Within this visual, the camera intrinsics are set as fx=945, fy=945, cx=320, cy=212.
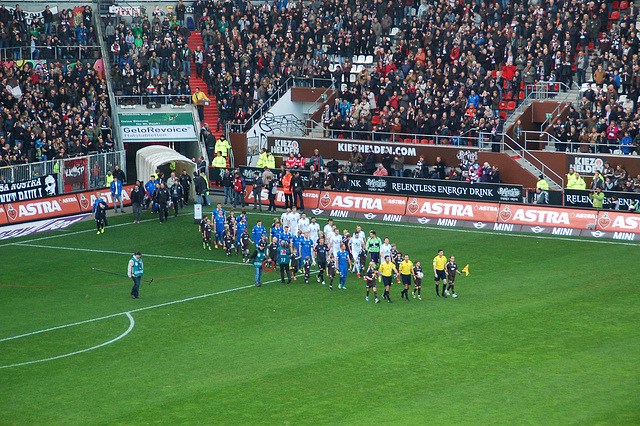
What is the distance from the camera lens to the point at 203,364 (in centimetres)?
2291

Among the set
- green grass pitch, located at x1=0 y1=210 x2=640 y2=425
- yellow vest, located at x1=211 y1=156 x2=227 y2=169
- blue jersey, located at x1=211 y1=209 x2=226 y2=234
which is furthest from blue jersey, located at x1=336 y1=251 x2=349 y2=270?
yellow vest, located at x1=211 y1=156 x2=227 y2=169

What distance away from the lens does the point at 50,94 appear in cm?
4841

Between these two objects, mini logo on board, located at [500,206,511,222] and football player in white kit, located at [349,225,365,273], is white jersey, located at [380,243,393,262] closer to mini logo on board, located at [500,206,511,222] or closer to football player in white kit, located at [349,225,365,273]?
football player in white kit, located at [349,225,365,273]

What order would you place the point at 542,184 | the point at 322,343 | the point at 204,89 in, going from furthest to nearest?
the point at 204,89 < the point at 542,184 < the point at 322,343

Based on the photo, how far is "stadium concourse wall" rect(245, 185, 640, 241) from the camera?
36.9m

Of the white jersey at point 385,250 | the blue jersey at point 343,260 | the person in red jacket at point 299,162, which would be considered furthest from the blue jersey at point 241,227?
the person in red jacket at point 299,162

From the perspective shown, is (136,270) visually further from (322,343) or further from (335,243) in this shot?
(322,343)

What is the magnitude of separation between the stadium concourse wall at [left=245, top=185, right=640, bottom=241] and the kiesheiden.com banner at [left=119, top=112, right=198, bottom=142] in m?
7.36

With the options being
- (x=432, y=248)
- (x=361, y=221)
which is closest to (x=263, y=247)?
(x=432, y=248)


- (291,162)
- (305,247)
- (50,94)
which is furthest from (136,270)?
(50,94)

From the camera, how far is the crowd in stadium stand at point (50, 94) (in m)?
46.0

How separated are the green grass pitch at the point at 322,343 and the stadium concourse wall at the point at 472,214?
1431 mm

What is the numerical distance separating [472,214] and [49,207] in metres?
18.3

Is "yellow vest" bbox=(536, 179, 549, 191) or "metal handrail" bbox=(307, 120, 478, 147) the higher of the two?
"metal handrail" bbox=(307, 120, 478, 147)
